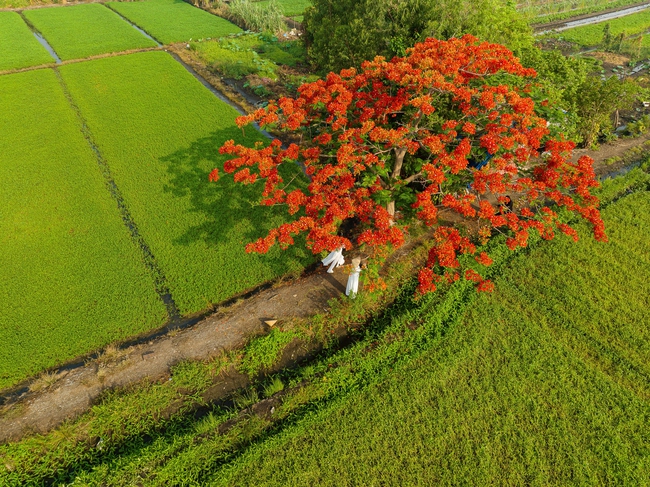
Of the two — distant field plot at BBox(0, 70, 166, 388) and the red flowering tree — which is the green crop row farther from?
distant field plot at BBox(0, 70, 166, 388)

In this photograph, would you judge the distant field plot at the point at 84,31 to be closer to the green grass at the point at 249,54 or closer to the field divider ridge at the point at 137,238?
the green grass at the point at 249,54

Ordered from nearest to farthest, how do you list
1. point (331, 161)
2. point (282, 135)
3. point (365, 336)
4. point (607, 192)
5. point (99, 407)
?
1. point (99, 407)
2. point (365, 336)
3. point (331, 161)
4. point (607, 192)
5. point (282, 135)

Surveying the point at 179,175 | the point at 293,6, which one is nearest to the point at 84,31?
the point at 293,6

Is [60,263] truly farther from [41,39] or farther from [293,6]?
[293,6]

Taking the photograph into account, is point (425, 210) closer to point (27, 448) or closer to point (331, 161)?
point (331, 161)

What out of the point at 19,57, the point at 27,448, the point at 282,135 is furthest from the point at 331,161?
the point at 19,57

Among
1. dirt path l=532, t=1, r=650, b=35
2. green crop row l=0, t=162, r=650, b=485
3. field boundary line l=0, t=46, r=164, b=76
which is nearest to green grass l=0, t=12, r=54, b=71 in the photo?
field boundary line l=0, t=46, r=164, b=76

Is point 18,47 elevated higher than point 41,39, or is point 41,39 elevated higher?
point 41,39
